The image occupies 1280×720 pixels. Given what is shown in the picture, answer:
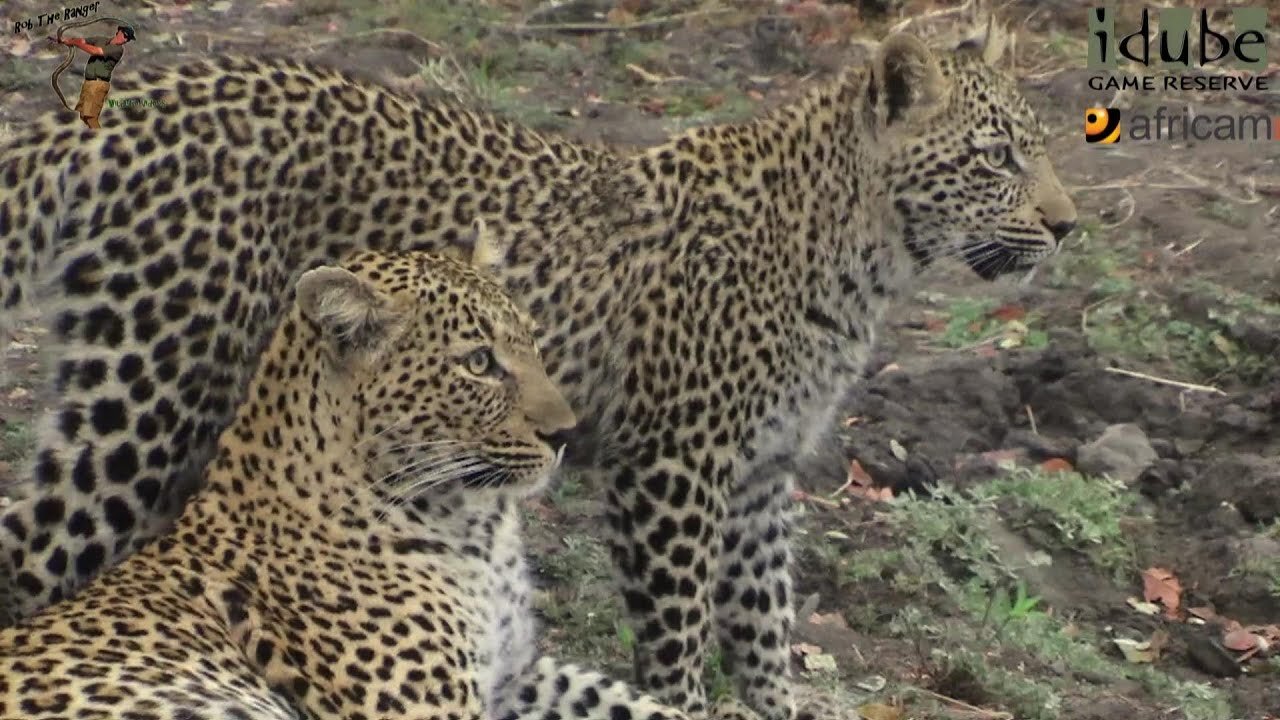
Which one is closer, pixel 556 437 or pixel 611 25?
pixel 556 437

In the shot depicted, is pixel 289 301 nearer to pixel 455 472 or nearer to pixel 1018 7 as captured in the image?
pixel 455 472

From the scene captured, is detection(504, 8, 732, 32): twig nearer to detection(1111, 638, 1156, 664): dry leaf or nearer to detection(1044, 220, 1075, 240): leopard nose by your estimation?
detection(1044, 220, 1075, 240): leopard nose

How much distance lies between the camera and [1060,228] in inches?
293

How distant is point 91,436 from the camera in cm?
618

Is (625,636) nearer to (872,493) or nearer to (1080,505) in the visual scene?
(872,493)

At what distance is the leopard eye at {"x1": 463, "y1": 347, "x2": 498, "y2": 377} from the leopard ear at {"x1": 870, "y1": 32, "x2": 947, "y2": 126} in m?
2.04

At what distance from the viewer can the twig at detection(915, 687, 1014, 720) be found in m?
7.43

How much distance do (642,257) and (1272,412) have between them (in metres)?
3.92

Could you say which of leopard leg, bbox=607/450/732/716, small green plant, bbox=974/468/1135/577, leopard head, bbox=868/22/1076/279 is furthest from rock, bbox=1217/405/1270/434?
leopard leg, bbox=607/450/732/716

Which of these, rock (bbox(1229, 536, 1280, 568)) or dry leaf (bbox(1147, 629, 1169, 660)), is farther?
rock (bbox(1229, 536, 1280, 568))

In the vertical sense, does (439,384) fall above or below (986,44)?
below

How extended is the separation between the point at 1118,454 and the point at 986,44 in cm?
255

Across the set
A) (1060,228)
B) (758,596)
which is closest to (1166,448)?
(1060,228)

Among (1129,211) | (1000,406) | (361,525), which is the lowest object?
(1000,406)
